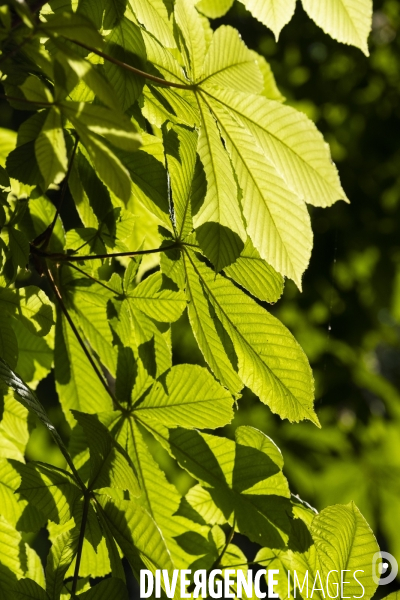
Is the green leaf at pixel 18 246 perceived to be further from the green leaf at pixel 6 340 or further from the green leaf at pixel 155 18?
the green leaf at pixel 155 18

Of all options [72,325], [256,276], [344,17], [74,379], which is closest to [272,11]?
[344,17]

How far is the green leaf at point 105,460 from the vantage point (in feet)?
2.41

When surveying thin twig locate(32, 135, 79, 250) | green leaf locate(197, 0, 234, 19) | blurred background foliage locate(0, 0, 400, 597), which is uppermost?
green leaf locate(197, 0, 234, 19)

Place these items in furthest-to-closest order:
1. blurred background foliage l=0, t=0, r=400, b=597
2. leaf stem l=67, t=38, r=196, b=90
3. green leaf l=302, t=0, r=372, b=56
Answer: blurred background foliage l=0, t=0, r=400, b=597 < green leaf l=302, t=0, r=372, b=56 < leaf stem l=67, t=38, r=196, b=90

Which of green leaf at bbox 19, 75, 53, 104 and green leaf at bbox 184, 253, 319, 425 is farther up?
green leaf at bbox 19, 75, 53, 104

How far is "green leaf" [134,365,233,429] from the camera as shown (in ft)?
2.62

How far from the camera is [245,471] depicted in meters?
0.77

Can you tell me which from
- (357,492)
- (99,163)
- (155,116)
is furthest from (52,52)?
(357,492)

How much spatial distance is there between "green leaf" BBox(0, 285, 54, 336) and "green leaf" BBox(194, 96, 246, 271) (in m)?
0.27

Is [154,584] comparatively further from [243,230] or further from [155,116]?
[155,116]

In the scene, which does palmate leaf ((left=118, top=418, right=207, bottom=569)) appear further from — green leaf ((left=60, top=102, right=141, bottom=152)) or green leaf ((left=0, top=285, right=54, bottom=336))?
green leaf ((left=60, top=102, right=141, bottom=152))

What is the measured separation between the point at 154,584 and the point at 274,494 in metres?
0.17

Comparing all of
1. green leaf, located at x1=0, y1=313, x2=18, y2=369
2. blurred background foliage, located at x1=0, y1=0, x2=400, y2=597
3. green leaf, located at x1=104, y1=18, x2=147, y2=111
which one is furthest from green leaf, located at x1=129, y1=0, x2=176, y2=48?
blurred background foliage, located at x1=0, y1=0, x2=400, y2=597

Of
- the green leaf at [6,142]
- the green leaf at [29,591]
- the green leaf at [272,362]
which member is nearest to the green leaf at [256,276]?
the green leaf at [272,362]
